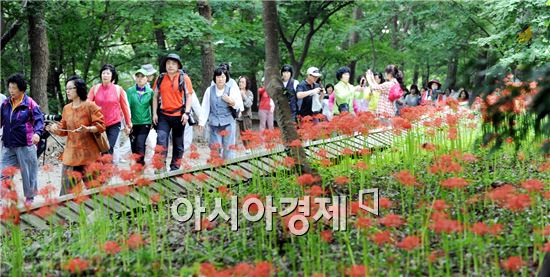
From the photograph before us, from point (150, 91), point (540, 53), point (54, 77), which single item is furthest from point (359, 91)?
point (54, 77)

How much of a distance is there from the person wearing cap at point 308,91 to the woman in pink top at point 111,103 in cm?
313

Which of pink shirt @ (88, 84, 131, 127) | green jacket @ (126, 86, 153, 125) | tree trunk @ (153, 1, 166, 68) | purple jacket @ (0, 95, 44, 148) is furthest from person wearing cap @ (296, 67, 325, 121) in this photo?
purple jacket @ (0, 95, 44, 148)

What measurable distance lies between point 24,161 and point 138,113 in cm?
182

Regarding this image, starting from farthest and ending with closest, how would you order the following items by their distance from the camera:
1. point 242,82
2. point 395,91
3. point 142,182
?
point 242,82
point 395,91
point 142,182

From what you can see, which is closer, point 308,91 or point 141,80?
point 141,80

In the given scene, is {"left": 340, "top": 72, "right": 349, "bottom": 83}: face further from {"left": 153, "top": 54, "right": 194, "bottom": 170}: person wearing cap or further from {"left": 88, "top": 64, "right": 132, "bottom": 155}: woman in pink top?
{"left": 88, "top": 64, "right": 132, "bottom": 155}: woman in pink top

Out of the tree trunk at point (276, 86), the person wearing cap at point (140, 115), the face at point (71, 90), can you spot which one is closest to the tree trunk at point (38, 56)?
the person wearing cap at point (140, 115)

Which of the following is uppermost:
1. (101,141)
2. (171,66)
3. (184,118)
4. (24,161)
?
(171,66)

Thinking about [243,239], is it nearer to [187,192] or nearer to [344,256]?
[344,256]

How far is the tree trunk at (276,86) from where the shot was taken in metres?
5.27

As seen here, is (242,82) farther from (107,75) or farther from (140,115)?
(107,75)

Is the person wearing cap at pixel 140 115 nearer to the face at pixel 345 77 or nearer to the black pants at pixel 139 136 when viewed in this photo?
the black pants at pixel 139 136

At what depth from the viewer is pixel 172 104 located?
783cm

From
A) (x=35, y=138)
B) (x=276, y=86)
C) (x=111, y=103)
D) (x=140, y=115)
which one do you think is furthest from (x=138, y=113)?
(x=276, y=86)
